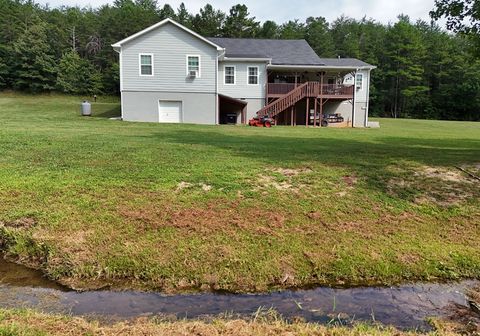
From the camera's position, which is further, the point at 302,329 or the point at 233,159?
the point at 233,159

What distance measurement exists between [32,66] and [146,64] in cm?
2883

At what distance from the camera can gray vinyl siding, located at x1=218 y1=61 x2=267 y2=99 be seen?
25844 mm

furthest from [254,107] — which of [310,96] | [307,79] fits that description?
[307,79]

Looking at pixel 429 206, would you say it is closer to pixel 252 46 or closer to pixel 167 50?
pixel 167 50

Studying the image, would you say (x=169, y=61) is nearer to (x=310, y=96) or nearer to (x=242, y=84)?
(x=242, y=84)

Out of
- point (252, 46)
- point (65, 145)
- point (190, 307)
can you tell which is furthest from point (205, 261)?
point (252, 46)

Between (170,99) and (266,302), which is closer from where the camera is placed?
(266,302)

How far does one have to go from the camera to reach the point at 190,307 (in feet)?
13.9

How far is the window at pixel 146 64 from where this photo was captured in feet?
75.6

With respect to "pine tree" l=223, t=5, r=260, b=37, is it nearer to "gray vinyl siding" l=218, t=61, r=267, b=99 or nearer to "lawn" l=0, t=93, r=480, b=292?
"gray vinyl siding" l=218, t=61, r=267, b=99

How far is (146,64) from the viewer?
2311 centimetres

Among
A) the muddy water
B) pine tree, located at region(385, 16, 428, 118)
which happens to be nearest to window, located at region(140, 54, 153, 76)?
the muddy water

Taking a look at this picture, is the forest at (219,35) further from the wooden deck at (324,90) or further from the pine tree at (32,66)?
the wooden deck at (324,90)

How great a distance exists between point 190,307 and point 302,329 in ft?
4.35
